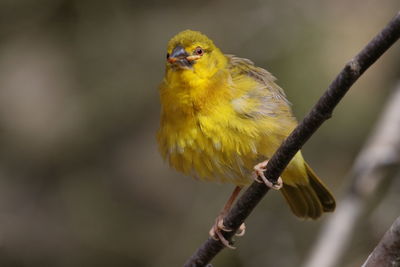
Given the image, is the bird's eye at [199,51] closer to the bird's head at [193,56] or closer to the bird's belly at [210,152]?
the bird's head at [193,56]

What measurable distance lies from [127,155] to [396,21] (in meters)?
5.48

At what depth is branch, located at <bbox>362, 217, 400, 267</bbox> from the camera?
257cm

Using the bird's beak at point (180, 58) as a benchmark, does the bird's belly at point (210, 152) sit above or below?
below

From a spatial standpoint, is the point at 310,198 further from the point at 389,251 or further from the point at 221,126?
the point at 389,251

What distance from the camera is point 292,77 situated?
258 inches

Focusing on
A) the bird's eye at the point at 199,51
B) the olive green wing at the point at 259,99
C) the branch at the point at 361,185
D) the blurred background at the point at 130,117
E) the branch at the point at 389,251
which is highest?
the branch at the point at 389,251

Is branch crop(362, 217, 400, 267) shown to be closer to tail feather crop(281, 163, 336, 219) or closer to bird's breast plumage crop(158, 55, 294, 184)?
bird's breast plumage crop(158, 55, 294, 184)

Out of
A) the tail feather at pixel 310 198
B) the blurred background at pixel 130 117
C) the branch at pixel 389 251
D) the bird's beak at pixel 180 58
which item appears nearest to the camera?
the branch at pixel 389 251

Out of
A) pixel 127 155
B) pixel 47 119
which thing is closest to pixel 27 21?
Answer: pixel 47 119

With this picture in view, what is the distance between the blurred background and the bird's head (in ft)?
7.23

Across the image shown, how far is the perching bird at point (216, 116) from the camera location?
396 centimetres

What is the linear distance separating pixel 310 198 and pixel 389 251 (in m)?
2.07

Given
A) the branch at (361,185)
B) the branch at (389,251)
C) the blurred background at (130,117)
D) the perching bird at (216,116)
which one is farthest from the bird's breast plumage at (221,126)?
the blurred background at (130,117)

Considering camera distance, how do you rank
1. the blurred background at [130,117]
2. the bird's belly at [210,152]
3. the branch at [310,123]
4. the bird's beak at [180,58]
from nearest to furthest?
the branch at [310,123], the bird's belly at [210,152], the bird's beak at [180,58], the blurred background at [130,117]
